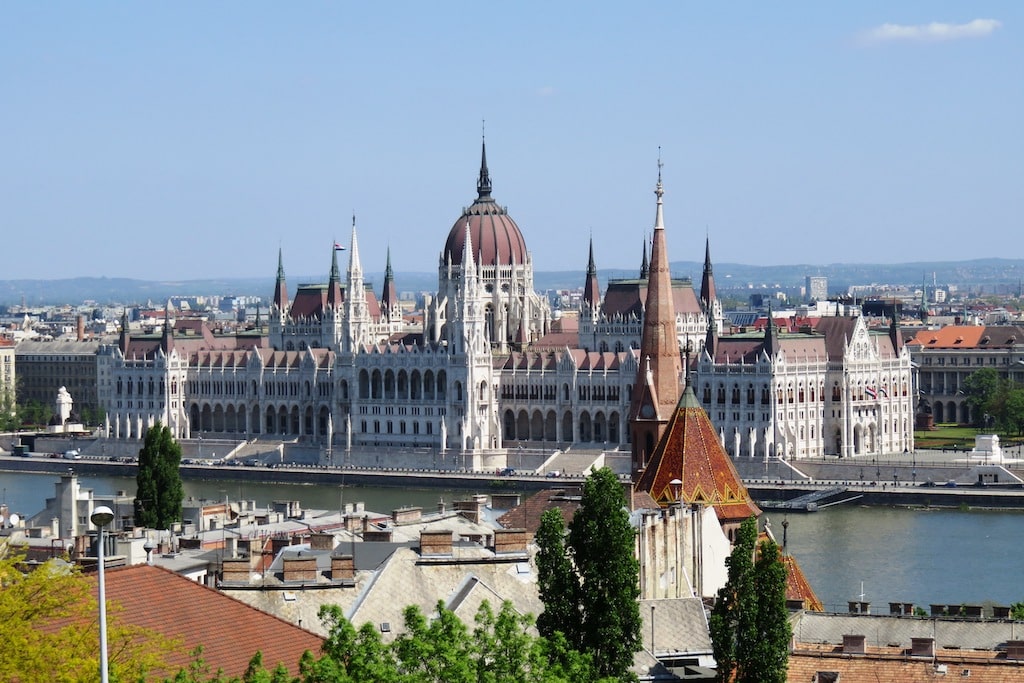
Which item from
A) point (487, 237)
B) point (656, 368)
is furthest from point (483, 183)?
point (656, 368)

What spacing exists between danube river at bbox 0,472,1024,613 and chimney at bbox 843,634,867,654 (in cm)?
2102

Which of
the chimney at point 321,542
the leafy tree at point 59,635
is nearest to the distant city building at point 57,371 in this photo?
the chimney at point 321,542

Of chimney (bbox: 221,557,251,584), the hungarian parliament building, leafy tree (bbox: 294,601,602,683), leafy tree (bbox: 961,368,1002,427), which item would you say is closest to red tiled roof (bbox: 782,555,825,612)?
chimney (bbox: 221,557,251,584)

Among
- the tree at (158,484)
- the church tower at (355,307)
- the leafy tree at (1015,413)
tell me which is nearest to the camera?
the tree at (158,484)

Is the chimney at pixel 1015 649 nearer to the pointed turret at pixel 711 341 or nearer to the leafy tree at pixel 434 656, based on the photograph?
the leafy tree at pixel 434 656

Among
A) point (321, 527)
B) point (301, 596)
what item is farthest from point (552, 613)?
point (321, 527)

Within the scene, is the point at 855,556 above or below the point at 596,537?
below

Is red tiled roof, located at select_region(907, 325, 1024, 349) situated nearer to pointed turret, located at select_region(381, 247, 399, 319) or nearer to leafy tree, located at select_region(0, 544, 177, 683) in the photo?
pointed turret, located at select_region(381, 247, 399, 319)

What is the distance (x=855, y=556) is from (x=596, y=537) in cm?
4079

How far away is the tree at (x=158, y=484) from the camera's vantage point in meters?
46.1

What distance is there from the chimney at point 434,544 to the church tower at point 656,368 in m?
13.3

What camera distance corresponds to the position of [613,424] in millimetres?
101125

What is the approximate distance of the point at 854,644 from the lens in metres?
26.8

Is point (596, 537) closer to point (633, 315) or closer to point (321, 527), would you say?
point (321, 527)
